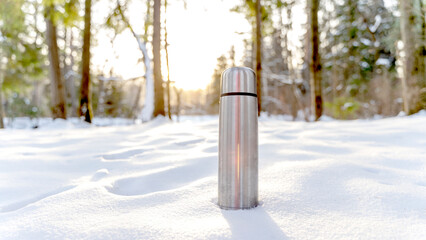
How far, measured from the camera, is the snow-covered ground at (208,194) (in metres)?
1.02

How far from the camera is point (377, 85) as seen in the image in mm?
16750

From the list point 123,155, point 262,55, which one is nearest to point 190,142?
point 123,155

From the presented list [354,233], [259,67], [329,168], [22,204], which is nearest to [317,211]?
[354,233]

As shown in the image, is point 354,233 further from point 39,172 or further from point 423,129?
point 423,129

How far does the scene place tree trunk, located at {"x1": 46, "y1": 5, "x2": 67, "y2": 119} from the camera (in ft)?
24.7

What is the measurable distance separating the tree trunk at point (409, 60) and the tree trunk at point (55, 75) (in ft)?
28.3

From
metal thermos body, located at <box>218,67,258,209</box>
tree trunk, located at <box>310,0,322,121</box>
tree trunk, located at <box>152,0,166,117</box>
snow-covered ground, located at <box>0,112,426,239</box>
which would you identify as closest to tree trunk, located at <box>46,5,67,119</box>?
tree trunk, located at <box>152,0,166,117</box>

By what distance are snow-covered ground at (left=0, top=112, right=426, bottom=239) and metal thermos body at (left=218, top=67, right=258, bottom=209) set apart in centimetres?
7

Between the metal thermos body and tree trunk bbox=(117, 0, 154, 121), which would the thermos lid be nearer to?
the metal thermos body

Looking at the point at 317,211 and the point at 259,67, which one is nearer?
the point at 317,211

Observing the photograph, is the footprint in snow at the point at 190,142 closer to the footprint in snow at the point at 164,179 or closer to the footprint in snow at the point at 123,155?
the footprint in snow at the point at 123,155

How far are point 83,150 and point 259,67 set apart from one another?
586 centimetres

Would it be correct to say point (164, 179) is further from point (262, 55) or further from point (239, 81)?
point (262, 55)

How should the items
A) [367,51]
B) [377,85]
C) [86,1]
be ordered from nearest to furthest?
[86,1]
[377,85]
[367,51]
